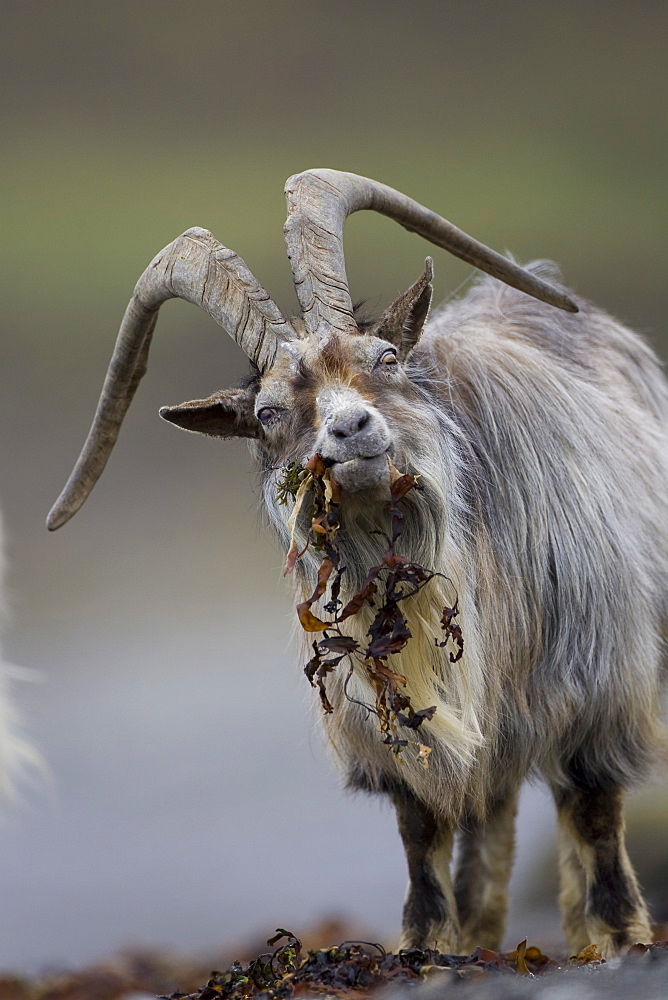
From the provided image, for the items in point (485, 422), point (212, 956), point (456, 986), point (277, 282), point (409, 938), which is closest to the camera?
point (456, 986)

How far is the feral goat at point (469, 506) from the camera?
3.64 m

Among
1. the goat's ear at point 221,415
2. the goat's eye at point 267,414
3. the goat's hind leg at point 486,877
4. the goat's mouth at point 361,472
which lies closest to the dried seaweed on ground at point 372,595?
the goat's mouth at point 361,472

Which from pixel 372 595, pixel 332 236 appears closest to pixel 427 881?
pixel 372 595

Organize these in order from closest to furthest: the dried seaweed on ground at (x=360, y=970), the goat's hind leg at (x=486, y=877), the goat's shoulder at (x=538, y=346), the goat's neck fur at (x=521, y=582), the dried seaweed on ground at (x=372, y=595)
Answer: the dried seaweed on ground at (x=372, y=595), the dried seaweed on ground at (x=360, y=970), the goat's neck fur at (x=521, y=582), the goat's shoulder at (x=538, y=346), the goat's hind leg at (x=486, y=877)

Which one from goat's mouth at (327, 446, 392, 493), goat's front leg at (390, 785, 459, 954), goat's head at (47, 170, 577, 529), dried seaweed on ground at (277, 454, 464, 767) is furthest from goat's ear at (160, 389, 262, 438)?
goat's front leg at (390, 785, 459, 954)

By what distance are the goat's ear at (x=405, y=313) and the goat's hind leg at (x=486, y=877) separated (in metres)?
2.11

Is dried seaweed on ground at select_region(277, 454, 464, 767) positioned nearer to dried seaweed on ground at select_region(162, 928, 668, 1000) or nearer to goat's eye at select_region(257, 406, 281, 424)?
goat's eye at select_region(257, 406, 281, 424)

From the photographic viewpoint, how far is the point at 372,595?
3639 millimetres

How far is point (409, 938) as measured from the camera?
4.52 metres

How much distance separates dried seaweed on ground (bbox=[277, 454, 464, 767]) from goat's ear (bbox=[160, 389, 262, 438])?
30 centimetres

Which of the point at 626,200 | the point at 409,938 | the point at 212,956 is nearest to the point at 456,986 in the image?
the point at 409,938

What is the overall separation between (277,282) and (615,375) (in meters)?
4.48

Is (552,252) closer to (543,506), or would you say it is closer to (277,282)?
(277,282)

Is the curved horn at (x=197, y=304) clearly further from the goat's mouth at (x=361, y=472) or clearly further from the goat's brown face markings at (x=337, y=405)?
the goat's mouth at (x=361, y=472)
